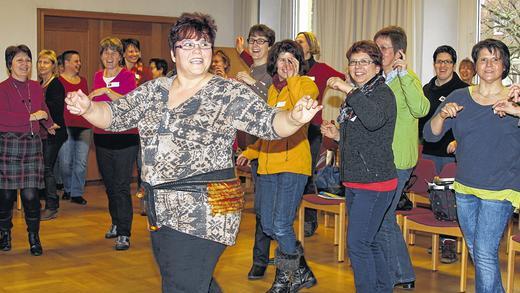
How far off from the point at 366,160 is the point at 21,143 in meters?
3.16

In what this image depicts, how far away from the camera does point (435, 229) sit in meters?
5.43

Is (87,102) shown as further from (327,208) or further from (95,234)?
(95,234)

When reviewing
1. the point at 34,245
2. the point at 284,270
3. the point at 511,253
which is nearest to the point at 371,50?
the point at 284,270

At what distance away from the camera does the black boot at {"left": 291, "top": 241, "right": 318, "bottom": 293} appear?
505cm

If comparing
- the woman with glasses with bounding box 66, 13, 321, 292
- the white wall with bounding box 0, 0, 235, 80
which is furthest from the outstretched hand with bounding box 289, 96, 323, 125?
the white wall with bounding box 0, 0, 235, 80

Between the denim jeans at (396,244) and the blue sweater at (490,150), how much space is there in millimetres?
761

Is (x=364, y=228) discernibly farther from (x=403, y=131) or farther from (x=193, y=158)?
(x=193, y=158)

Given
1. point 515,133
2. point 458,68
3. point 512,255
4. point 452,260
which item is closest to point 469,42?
point 458,68

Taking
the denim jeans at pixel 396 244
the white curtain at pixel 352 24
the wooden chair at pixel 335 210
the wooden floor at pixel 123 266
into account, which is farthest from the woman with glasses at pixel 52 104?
the denim jeans at pixel 396 244

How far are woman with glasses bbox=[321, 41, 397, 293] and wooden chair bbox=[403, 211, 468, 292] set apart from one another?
1208 millimetres

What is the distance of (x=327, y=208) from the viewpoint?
624 cm

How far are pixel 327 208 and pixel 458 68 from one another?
2.81 metres

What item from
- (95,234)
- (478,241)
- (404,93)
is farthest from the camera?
(95,234)

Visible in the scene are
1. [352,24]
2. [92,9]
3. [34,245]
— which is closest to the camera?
[34,245]
